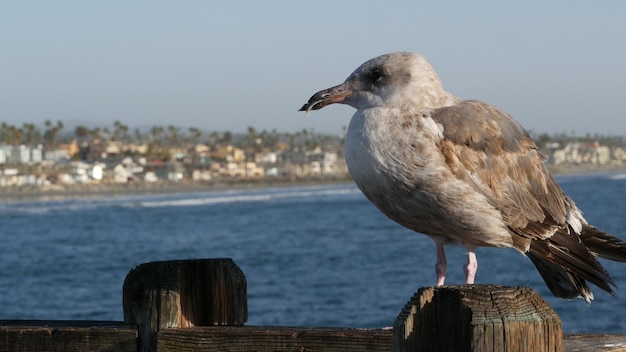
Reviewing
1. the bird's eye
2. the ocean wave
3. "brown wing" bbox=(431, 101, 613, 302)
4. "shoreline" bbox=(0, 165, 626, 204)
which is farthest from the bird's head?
"shoreline" bbox=(0, 165, 626, 204)

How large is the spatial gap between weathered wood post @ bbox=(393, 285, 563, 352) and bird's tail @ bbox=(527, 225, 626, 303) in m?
2.42

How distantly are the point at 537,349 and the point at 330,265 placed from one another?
190 ft

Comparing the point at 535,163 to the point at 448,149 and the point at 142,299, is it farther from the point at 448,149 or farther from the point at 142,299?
the point at 142,299

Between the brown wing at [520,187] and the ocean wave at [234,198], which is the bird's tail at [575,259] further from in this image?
the ocean wave at [234,198]

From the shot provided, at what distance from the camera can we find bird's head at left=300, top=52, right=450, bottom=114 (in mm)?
4930

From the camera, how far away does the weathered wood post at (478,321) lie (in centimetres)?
262

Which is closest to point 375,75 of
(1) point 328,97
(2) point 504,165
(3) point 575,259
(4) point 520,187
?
(1) point 328,97

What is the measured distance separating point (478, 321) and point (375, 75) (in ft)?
8.29

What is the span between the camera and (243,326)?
3.69 m

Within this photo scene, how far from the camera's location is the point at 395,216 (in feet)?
16.1

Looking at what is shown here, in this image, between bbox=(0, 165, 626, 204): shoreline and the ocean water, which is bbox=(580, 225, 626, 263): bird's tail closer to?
the ocean water

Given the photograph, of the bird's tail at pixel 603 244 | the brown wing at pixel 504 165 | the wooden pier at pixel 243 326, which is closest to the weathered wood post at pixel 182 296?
the wooden pier at pixel 243 326

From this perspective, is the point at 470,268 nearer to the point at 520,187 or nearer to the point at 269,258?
the point at 520,187

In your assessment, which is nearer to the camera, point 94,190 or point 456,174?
point 456,174
